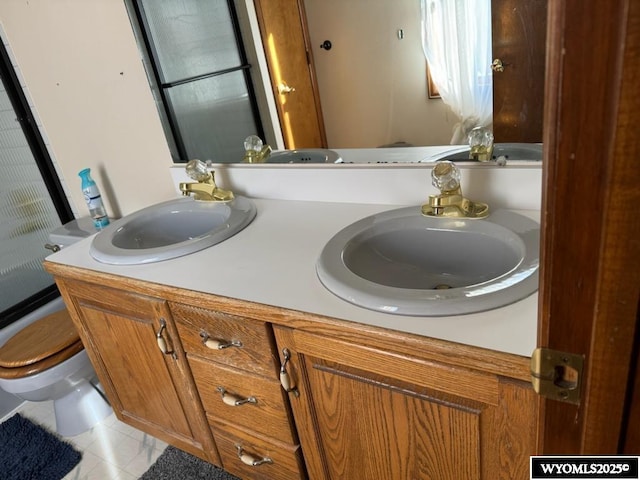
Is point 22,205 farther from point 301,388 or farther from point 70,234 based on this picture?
point 301,388

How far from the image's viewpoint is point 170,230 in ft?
4.84

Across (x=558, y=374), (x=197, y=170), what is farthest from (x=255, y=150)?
(x=558, y=374)

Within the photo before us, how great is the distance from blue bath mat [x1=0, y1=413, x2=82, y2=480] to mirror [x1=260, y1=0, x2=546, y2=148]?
1.41m

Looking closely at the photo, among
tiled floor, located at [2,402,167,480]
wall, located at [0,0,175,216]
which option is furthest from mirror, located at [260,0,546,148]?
tiled floor, located at [2,402,167,480]

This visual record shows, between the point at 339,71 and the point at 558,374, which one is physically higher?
the point at 339,71

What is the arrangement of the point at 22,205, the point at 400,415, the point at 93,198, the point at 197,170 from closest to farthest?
the point at 400,415 < the point at 197,170 < the point at 93,198 < the point at 22,205

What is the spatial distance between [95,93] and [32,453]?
4.23 feet

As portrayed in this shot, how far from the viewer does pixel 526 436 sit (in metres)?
0.67

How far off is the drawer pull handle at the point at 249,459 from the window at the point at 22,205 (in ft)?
4.41

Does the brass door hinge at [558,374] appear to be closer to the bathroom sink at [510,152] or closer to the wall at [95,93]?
the bathroom sink at [510,152]

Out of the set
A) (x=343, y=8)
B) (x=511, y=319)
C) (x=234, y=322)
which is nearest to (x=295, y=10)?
(x=343, y=8)

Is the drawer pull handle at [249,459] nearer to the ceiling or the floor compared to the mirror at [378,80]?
nearer to the floor

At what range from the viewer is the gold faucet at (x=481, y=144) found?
1022 millimetres

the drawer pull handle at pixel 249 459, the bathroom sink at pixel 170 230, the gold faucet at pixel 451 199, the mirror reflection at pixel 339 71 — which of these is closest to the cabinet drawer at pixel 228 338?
the bathroom sink at pixel 170 230
